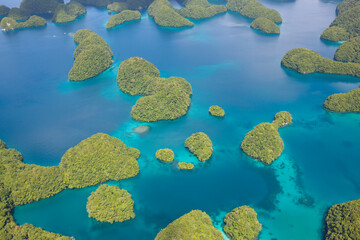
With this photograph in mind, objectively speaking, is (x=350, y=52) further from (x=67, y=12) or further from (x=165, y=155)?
(x=67, y=12)

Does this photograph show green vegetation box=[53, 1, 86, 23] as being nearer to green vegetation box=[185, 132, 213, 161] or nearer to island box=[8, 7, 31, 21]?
island box=[8, 7, 31, 21]

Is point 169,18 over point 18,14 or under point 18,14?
under

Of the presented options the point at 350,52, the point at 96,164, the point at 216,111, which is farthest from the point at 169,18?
the point at 96,164

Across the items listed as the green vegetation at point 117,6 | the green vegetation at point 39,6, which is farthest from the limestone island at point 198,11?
the green vegetation at point 39,6

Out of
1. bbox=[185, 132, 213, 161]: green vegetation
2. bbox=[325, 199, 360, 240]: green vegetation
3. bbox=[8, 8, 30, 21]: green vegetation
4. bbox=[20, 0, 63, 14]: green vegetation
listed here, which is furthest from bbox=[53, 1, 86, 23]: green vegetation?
bbox=[325, 199, 360, 240]: green vegetation

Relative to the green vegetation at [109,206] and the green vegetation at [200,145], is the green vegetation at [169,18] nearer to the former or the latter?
the green vegetation at [200,145]

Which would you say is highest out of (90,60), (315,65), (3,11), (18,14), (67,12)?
(3,11)
